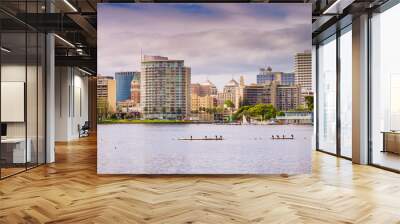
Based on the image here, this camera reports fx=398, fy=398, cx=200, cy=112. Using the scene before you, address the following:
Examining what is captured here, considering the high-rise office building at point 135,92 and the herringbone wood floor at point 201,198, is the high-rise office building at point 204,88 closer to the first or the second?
the high-rise office building at point 135,92

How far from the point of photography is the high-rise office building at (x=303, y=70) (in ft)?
22.3

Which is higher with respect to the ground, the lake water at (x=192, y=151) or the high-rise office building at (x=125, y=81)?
the high-rise office building at (x=125, y=81)

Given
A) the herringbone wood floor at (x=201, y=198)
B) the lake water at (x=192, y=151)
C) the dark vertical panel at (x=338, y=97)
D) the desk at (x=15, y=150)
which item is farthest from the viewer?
the dark vertical panel at (x=338, y=97)

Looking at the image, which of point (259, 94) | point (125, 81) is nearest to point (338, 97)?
point (259, 94)

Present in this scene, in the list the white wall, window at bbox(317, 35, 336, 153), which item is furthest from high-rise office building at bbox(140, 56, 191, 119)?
the white wall

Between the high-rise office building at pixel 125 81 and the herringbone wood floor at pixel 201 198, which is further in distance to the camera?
the high-rise office building at pixel 125 81

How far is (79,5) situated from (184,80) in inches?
121

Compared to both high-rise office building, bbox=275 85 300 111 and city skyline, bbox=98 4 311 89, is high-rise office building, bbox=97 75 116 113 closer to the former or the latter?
city skyline, bbox=98 4 311 89

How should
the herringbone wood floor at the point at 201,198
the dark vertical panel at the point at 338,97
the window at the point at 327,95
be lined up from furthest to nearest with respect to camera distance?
the window at the point at 327,95
the dark vertical panel at the point at 338,97
the herringbone wood floor at the point at 201,198

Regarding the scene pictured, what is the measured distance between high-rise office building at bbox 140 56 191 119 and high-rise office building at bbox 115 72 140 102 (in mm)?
159

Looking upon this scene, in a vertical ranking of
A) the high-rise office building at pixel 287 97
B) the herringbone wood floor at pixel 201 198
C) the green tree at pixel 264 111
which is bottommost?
the herringbone wood floor at pixel 201 198

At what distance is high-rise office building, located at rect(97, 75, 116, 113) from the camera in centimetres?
682

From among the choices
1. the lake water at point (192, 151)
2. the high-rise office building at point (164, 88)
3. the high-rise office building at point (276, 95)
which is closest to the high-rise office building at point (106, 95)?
the lake water at point (192, 151)

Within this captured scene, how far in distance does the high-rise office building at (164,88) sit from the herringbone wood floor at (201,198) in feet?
3.71
